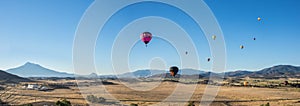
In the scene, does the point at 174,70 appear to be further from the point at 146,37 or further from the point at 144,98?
the point at 146,37

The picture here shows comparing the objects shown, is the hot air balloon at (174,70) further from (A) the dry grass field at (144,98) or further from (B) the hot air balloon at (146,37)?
(B) the hot air balloon at (146,37)

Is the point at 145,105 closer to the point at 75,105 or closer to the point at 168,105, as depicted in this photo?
the point at 168,105

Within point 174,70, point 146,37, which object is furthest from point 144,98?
point 146,37

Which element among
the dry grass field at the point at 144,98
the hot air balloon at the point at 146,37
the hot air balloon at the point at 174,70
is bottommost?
the dry grass field at the point at 144,98

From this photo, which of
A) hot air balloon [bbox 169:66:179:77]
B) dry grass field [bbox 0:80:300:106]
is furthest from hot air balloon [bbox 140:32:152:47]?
dry grass field [bbox 0:80:300:106]

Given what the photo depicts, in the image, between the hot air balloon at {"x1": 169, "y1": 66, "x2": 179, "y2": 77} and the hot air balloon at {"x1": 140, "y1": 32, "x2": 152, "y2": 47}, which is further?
the hot air balloon at {"x1": 169, "y1": 66, "x2": 179, "y2": 77}

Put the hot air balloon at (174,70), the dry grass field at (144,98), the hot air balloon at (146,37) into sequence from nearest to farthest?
1. the hot air balloon at (146,37)
2. the dry grass field at (144,98)
3. the hot air balloon at (174,70)

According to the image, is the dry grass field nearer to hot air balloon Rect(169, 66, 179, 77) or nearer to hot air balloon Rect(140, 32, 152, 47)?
hot air balloon Rect(169, 66, 179, 77)

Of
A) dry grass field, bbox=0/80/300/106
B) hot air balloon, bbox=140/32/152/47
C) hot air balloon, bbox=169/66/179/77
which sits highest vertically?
hot air balloon, bbox=140/32/152/47

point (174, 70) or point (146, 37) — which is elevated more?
point (146, 37)

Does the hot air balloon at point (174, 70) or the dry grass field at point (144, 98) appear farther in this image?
the hot air balloon at point (174, 70)

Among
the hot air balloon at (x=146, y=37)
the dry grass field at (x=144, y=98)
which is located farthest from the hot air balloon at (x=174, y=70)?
the hot air balloon at (x=146, y=37)
